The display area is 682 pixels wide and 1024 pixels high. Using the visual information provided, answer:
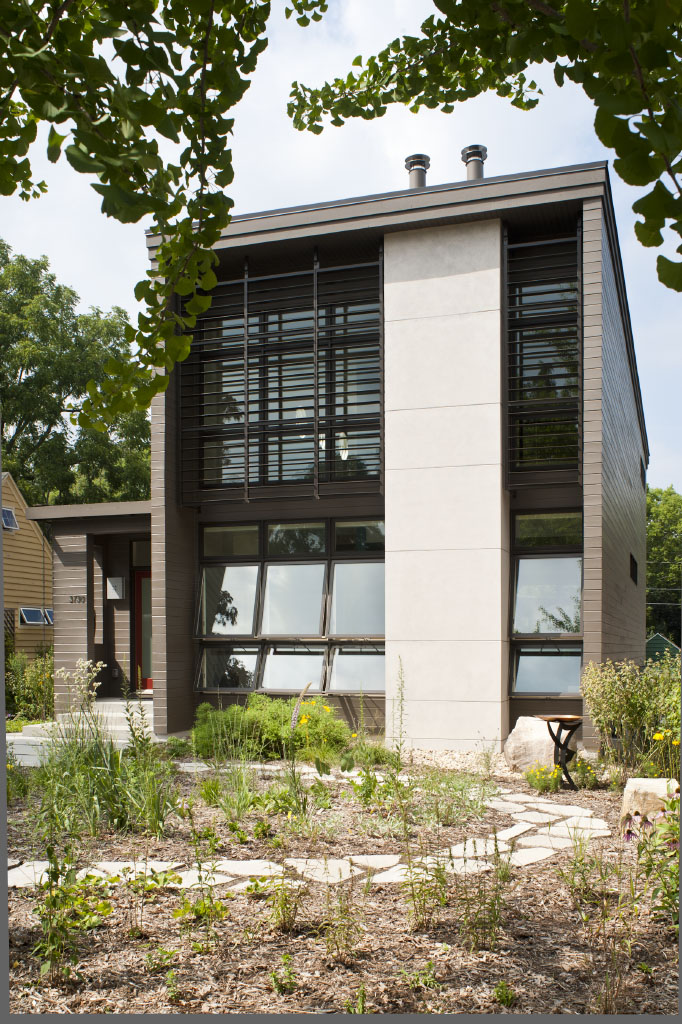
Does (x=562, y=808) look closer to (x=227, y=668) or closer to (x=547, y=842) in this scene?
(x=547, y=842)

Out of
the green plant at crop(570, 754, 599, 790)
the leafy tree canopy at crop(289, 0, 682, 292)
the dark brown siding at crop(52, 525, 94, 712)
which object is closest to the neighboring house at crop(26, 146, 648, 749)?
the green plant at crop(570, 754, 599, 790)

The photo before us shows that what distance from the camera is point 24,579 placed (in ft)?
54.7

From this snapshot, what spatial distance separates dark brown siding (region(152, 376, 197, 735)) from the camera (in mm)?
9375

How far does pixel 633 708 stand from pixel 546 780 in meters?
1.08

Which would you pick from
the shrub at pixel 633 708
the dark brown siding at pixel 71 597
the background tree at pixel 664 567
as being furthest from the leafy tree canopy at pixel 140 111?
the background tree at pixel 664 567

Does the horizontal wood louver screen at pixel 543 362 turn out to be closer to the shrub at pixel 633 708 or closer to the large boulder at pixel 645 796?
the shrub at pixel 633 708

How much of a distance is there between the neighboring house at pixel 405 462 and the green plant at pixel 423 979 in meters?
5.47

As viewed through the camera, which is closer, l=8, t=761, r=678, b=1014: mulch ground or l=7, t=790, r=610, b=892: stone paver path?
l=8, t=761, r=678, b=1014: mulch ground

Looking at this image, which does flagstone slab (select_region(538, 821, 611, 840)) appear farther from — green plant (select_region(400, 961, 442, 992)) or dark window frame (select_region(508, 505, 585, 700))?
dark window frame (select_region(508, 505, 585, 700))

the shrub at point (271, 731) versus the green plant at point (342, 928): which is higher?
the green plant at point (342, 928)

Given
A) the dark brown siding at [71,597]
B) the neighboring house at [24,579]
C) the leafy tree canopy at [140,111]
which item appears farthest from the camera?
the neighboring house at [24,579]

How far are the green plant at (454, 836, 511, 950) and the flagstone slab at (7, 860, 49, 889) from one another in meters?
1.98

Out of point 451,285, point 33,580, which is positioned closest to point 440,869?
point 451,285

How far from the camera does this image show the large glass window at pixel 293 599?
31.5ft
